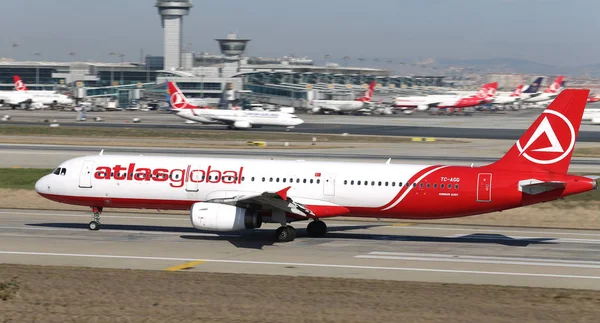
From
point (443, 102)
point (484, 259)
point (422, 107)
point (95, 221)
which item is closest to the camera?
point (484, 259)

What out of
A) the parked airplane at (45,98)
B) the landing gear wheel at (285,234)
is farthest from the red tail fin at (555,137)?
the parked airplane at (45,98)

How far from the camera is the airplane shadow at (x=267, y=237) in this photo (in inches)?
1368

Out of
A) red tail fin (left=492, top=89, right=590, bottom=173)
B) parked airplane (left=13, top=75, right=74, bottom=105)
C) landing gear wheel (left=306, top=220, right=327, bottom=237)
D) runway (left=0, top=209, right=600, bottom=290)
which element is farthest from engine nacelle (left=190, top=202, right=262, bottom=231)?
parked airplane (left=13, top=75, right=74, bottom=105)

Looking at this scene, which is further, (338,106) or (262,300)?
(338,106)

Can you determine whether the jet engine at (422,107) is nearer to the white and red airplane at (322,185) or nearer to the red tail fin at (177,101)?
the red tail fin at (177,101)

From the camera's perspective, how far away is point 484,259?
1198 inches

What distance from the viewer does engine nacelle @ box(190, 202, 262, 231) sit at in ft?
107

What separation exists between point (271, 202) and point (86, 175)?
948 cm

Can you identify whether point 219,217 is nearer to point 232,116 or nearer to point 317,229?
point 317,229

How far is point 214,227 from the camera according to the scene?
3272 centimetres

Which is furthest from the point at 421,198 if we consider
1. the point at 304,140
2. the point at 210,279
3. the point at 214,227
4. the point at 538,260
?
the point at 304,140

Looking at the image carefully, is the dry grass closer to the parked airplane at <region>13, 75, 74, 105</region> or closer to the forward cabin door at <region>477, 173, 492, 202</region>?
the forward cabin door at <region>477, 173, 492, 202</region>

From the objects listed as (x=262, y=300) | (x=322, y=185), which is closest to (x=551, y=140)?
(x=322, y=185)

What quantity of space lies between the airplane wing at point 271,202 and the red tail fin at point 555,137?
9.48m
